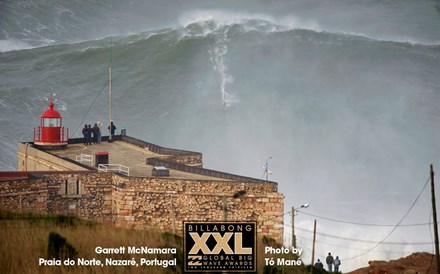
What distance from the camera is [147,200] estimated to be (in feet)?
108

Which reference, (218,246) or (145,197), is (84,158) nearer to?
(145,197)

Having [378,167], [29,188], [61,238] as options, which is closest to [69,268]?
[61,238]

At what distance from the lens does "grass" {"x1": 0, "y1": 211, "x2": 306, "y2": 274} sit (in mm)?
19953

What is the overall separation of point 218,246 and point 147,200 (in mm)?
14029

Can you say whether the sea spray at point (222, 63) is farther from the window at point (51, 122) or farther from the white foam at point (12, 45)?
the window at point (51, 122)

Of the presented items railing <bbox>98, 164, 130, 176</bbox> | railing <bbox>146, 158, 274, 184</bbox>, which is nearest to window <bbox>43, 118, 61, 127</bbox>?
railing <bbox>146, 158, 274, 184</bbox>

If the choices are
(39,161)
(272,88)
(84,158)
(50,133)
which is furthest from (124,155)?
(272,88)

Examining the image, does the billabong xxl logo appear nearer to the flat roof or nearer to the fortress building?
the fortress building

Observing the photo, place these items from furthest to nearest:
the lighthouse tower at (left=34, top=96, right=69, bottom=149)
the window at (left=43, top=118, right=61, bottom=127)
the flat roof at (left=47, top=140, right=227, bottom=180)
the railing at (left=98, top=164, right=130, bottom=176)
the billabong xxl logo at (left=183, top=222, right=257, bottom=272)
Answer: the window at (left=43, top=118, right=61, bottom=127), the lighthouse tower at (left=34, top=96, right=69, bottom=149), the flat roof at (left=47, top=140, right=227, bottom=180), the railing at (left=98, top=164, right=130, bottom=176), the billabong xxl logo at (left=183, top=222, right=257, bottom=272)

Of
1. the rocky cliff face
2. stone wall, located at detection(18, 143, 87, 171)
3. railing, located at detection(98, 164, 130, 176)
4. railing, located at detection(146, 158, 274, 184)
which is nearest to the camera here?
the rocky cliff face

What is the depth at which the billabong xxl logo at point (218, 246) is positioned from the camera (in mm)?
19203

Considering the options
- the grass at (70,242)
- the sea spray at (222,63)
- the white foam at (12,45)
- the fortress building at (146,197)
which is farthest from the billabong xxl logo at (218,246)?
the white foam at (12,45)

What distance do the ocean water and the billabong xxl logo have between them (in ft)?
102

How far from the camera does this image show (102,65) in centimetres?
10062
